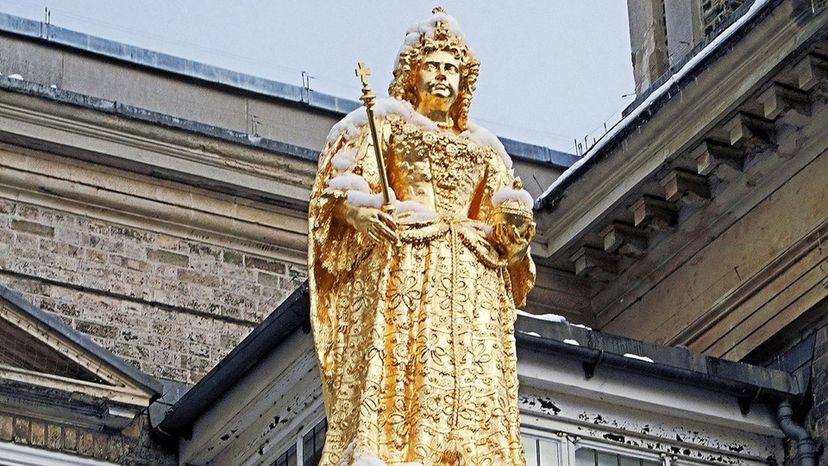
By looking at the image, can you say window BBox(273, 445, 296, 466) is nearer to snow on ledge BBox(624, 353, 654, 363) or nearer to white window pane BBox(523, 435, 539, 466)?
white window pane BBox(523, 435, 539, 466)

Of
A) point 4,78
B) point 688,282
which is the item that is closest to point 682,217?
→ point 688,282

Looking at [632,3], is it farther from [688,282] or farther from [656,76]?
[688,282]

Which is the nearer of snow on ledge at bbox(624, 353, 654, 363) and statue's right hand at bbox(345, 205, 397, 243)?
statue's right hand at bbox(345, 205, 397, 243)

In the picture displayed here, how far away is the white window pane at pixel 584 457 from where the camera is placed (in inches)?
840

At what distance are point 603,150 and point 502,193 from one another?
763 cm

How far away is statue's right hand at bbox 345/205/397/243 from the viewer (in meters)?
17.2

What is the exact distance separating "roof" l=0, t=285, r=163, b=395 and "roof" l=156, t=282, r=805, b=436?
544mm

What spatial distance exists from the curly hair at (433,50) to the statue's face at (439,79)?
35mm

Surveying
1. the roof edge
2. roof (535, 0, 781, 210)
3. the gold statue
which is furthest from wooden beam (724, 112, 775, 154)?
the gold statue

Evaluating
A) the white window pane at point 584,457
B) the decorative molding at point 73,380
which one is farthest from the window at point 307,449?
the decorative molding at point 73,380

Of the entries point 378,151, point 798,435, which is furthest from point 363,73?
point 798,435

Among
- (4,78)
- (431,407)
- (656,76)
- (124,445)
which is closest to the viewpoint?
(431,407)

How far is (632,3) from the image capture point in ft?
100.0

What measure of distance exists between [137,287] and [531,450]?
6.30 m
